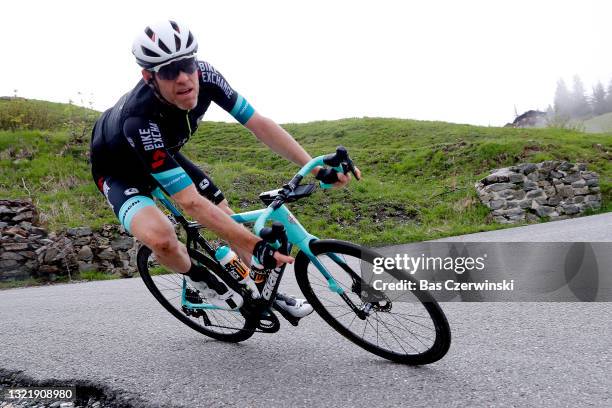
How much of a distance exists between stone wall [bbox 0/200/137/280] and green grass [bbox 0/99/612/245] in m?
0.51

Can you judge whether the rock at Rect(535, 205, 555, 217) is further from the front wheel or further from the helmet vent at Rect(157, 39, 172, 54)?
the helmet vent at Rect(157, 39, 172, 54)

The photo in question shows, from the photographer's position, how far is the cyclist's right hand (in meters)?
2.85

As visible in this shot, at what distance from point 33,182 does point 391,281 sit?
12899 mm

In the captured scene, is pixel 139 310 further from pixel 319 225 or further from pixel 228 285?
pixel 319 225

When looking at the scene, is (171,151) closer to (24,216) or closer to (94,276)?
(94,276)

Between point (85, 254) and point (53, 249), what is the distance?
603 millimetres

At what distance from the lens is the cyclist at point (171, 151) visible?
3.01 m

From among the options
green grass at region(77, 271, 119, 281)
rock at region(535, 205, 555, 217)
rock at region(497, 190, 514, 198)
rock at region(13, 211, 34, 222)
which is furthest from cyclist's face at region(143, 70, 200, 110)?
rock at region(535, 205, 555, 217)

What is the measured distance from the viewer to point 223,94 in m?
3.68

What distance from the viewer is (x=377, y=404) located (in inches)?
101

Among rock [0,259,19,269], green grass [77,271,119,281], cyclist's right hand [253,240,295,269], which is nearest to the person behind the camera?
cyclist's right hand [253,240,295,269]

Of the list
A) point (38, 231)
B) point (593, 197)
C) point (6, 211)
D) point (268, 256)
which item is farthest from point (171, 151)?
point (593, 197)

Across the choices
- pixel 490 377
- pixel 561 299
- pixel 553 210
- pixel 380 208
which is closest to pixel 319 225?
pixel 380 208

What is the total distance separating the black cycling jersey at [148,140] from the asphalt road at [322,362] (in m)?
1.10
